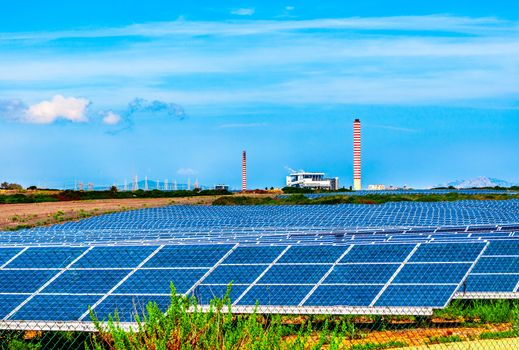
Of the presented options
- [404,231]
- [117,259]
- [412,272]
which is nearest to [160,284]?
[117,259]

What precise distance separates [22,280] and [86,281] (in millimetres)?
1442

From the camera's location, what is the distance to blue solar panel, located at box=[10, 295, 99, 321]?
15.7 metres

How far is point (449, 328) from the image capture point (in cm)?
2020

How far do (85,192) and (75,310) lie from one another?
249ft

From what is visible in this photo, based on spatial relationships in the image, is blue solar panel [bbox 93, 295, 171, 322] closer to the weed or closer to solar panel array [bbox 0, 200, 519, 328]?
solar panel array [bbox 0, 200, 519, 328]

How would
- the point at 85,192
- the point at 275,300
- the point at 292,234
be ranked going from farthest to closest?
the point at 85,192, the point at 292,234, the point at 275,300

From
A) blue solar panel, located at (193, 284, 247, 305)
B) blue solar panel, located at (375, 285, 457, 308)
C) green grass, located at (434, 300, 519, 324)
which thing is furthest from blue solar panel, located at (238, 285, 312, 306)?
green grass, located at (434, 300, 519, 324)

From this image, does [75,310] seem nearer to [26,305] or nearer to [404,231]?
[26,305]

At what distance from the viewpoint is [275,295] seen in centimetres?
1719

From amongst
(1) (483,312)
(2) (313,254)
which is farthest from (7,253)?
(1) (483,312)

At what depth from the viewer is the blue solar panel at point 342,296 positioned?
55.4 feet

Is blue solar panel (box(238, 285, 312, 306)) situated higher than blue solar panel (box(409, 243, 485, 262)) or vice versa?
blue solar panel (box(409, 243, 485, 262))

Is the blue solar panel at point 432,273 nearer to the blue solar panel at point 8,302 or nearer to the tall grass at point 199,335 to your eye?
the tall grass at point 199,335

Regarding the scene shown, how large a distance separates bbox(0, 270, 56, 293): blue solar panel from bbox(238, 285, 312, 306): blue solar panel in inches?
169
